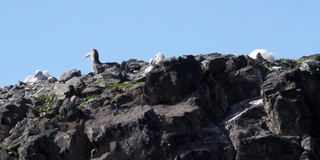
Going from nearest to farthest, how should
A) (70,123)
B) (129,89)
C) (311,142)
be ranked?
(311,142), (70,123), (129,89)

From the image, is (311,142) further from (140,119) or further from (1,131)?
(1,131)

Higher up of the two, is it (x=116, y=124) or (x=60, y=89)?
(x=60, y=89)

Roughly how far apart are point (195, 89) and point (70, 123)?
5.48 metres

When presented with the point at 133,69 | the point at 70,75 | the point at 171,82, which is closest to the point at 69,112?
the point at 171,82

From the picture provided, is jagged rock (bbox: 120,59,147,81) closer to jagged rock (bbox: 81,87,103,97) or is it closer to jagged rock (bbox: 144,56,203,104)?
jagged rock (bbox: 81,87,103,97)

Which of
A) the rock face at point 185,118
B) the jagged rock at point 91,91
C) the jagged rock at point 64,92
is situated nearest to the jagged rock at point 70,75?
the jagged rock at point 64,92

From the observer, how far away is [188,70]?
46.5m

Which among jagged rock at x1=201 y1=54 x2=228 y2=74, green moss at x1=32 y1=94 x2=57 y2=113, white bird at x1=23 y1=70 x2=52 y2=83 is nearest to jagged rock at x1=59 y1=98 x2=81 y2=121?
green moss at x1=32 y1=94 x2=57 y2=113

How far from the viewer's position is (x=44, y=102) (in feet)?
174

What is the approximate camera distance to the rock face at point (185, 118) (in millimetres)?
42562

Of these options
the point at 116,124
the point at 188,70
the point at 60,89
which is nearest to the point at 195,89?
the point at 188,70

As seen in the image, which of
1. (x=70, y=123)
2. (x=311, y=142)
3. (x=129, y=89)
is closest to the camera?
(x=311, y=142)

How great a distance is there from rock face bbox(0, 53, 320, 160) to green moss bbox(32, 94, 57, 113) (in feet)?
2.84

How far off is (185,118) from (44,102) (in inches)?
451
